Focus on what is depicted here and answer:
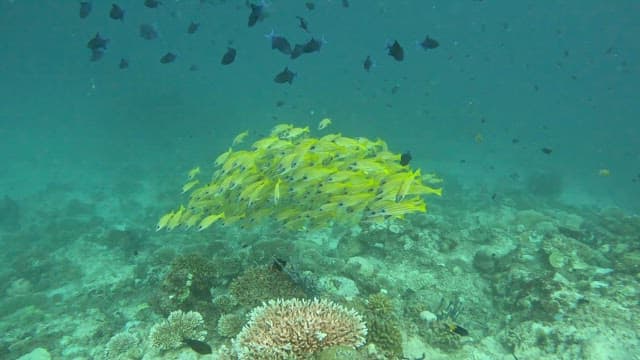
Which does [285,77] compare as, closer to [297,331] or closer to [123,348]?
[123,348]

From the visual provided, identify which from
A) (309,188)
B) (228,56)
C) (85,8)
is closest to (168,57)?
(85,8)

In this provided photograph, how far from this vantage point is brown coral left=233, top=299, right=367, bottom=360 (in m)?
4.42

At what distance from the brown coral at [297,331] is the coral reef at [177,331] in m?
1.60

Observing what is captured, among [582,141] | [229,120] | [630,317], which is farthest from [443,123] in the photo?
[630,317]

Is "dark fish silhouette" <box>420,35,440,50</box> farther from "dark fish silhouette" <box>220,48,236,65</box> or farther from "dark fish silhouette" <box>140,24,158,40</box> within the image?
"dark fish silhouette" <box>140,24,158,40</box>

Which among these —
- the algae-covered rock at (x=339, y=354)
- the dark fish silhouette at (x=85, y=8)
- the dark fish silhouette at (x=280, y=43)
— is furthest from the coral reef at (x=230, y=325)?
the dark fish silhouette at (x=85, y=8)

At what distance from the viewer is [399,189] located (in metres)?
6.43

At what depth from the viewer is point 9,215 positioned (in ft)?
61.8

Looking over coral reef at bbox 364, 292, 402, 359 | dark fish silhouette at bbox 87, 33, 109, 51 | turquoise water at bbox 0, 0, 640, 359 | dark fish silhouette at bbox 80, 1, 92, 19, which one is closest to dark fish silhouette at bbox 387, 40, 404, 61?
turquoise water at bbox 0, 0, 640, 359

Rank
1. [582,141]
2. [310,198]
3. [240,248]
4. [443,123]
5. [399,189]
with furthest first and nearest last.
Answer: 1. [582,141]
2. [443,123]
3. [240,248]
4. [310,198]
5. [399,189]

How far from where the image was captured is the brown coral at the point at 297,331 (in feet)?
14.5

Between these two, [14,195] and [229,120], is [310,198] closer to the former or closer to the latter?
[14,195]

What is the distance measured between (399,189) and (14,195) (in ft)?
77.3

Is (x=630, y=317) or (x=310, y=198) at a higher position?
(x=630, y=317)
